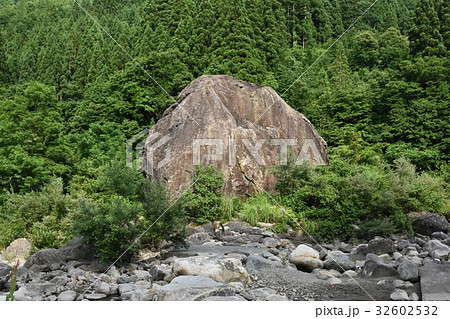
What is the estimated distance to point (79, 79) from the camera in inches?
1385

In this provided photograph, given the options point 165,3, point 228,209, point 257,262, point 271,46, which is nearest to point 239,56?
point 271,46

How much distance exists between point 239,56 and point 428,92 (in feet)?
39.7

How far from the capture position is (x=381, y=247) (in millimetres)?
8672

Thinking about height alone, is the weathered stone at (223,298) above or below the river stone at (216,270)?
above

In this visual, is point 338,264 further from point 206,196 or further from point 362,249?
point 206,196

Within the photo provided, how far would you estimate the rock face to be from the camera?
13.2 metres

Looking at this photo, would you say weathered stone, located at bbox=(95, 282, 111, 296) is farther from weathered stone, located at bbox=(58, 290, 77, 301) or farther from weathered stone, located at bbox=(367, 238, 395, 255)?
weathered stone, located at bbox=(367, 238, 395, 255)

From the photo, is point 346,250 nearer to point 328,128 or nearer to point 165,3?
point 328,128

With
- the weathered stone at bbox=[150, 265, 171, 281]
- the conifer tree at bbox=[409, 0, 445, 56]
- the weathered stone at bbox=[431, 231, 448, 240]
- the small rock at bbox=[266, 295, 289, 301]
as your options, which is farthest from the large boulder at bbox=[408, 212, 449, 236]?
the conifer tree at bbox=[409, 0, 445, 56]

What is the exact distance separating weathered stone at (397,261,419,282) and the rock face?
6.60m

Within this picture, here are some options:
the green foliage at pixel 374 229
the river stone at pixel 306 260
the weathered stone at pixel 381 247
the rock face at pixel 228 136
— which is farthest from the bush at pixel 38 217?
the green foliage at pixel 374 229

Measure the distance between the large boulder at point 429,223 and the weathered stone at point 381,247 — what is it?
2569mm

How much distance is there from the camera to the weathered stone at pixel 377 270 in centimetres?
673

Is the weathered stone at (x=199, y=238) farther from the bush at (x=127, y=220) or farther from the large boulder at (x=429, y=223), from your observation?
the large boulder at (x=429, y=223)
